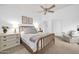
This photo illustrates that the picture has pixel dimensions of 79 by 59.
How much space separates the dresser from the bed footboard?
1.25 ft

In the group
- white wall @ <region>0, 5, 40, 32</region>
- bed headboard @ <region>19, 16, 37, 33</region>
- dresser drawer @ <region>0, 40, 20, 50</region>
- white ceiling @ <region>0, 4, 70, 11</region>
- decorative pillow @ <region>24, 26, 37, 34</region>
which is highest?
white ceiling @ <region>0, 4, 70, 11</region>

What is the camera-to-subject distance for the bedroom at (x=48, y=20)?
6.89ft

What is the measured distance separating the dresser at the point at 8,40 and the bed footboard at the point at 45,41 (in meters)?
0.38

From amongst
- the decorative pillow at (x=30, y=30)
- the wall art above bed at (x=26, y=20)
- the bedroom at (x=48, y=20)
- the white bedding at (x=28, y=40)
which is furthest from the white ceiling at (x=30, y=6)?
the white bedding at (x=28, y=40)

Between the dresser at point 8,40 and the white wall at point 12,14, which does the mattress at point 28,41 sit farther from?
the white wall at point 12,14

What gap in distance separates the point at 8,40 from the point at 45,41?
66 cm

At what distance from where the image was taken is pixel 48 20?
7.01 ft

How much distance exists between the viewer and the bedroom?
210 cm

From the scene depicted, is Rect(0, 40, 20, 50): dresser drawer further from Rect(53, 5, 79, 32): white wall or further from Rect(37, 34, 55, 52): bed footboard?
Rect(53, 5, 79, 32): white wall

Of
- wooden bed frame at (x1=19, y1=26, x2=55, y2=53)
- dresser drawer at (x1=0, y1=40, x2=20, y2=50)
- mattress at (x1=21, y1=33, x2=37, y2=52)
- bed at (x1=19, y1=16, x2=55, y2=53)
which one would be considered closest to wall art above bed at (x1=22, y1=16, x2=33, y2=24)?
bed at (x1=19, y1=16, x2=55, y2=53)

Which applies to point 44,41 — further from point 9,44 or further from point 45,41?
point 9,44

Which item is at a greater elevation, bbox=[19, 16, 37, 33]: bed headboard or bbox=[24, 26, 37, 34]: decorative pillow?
bbox=[19, 16, 37, 33]: bed headboard

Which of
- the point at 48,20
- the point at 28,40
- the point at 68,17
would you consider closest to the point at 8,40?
the point at 28,40
